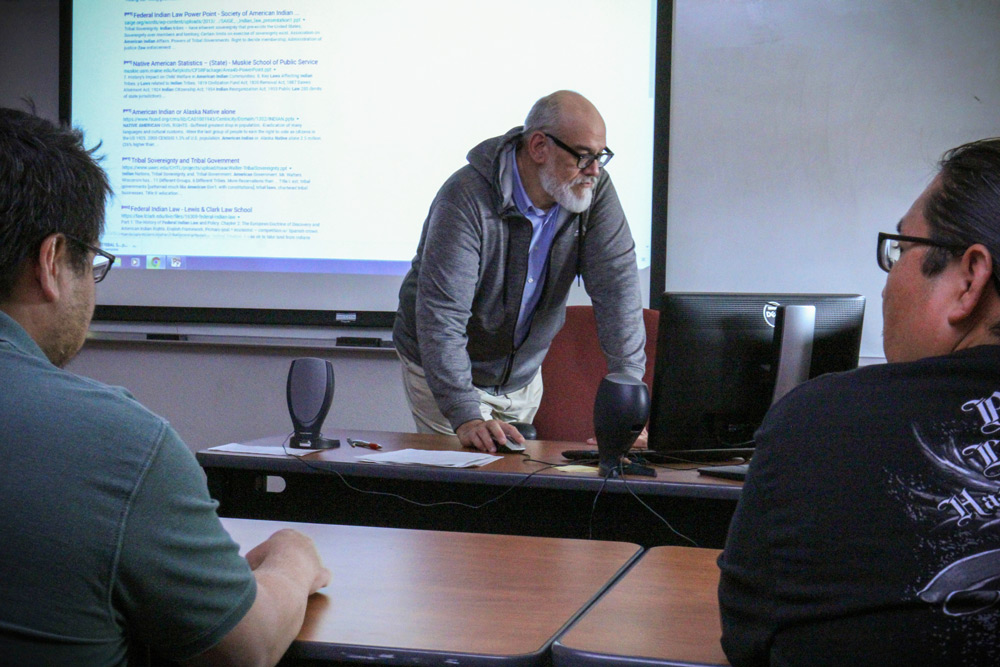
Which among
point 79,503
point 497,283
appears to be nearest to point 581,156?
point 497,283

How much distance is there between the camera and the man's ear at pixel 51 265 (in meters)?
0.94

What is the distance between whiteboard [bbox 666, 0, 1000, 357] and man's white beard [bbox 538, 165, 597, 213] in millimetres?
953

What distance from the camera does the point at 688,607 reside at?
115cm

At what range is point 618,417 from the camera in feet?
6.10

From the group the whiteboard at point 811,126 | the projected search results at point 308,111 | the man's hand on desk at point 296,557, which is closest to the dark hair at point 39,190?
the man's hand on desk at point 296,557

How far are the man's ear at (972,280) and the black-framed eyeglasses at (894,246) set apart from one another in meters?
0.02

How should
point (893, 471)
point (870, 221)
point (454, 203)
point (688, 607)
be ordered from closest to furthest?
point (893, 471)
point (688, 607)
point (454, 203)
point (870, 221)

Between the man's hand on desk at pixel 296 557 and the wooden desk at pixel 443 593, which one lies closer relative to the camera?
the wooden desk at pixel 443 593

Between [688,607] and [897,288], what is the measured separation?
A: 0.46 metres

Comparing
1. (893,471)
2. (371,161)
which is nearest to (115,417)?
(893,471)

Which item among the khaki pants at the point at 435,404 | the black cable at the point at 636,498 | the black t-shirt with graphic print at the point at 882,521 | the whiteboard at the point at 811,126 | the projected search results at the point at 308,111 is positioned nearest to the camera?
the black t-shirt with graphic print at the point at 882,521

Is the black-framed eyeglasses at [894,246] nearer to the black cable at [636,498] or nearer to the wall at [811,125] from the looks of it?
the black cable at [636,498]

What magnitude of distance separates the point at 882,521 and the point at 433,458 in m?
1.28

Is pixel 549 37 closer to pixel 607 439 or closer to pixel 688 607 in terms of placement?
pixel 607 439
